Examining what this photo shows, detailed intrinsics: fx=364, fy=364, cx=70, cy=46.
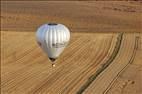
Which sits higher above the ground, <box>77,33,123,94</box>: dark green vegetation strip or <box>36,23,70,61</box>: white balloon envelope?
<box>36,23,70,61</box>: white balloon envelope

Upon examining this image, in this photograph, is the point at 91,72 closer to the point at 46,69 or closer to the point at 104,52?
the point at 46,69

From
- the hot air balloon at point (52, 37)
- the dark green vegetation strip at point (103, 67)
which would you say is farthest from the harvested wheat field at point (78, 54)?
the hot air balloon at point (52, 37)

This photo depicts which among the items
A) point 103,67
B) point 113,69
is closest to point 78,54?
point 103,67

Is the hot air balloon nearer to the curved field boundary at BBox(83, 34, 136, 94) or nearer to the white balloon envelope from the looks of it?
the white balloon envelope

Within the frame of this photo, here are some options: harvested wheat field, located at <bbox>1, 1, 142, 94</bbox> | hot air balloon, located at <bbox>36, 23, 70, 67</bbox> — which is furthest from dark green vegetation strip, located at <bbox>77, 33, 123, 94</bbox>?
hot air balloon, located at <bbox>36, 23, 70, 67</bbox>

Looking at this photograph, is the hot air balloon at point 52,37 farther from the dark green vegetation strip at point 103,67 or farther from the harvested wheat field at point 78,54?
the dark green vegetation strip at point 103,67

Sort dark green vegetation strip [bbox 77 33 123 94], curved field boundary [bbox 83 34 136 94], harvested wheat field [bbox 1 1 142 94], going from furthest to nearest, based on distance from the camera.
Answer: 1. harvested wheat field [bbox 1 1 142 94]
2. dark green vegetation strip [bbox 77 33 123 94]
3. curved field boundary [bbox 83 34 136 94]

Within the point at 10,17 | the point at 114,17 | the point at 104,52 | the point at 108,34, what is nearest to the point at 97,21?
the point at 114,17

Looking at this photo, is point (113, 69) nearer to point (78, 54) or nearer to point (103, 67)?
point (103, 67)
